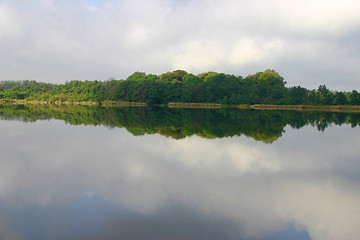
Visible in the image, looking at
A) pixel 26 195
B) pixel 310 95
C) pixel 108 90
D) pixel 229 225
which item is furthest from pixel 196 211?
pixel 108 90

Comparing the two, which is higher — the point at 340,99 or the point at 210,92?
the point at 210,92

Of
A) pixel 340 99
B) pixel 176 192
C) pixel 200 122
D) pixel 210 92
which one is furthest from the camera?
pixel 210 92

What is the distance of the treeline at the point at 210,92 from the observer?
54156 millimetres

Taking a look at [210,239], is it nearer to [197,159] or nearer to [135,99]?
[197,159]

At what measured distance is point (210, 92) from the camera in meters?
62.0

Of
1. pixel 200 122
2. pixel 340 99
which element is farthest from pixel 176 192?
pixel 340 99

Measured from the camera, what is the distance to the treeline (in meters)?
54.2

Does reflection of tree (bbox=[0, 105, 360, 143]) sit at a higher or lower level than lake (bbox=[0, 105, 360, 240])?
higher

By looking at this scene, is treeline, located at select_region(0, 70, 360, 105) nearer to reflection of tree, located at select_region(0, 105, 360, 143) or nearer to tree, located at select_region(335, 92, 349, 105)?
tree, located at select_region(335, 92, 349, 105)

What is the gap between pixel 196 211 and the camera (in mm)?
5227

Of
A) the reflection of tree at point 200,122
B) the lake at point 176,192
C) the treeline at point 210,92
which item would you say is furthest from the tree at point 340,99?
the lake at point 176,192

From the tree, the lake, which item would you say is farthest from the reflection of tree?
the tree

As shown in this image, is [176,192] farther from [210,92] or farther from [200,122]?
[210,92]

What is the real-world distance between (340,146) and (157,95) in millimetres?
54537
